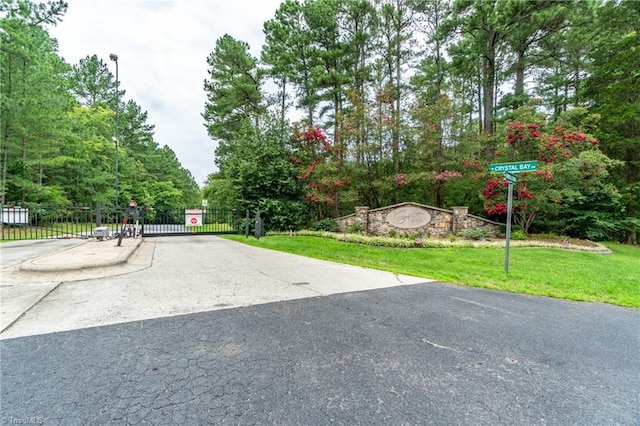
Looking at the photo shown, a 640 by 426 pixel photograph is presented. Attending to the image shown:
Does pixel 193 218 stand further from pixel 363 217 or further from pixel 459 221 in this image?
pixel 459 221

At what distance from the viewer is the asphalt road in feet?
5.21

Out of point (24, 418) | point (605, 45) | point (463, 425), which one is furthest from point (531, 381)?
point (605, 45)

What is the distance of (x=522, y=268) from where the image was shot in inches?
248

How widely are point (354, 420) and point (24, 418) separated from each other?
1.87 m

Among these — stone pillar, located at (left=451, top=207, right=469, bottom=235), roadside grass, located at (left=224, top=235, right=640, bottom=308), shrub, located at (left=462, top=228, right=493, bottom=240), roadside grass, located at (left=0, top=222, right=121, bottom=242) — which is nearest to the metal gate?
roadside grass, located at (left=0, top=222, right=121, bottom=242)

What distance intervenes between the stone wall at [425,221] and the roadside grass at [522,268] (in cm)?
249

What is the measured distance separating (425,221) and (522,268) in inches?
223

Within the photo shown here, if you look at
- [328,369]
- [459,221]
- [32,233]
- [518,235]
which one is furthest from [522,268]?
[32,233]

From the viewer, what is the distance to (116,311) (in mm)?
3031

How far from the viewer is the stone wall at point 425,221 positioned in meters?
11.7

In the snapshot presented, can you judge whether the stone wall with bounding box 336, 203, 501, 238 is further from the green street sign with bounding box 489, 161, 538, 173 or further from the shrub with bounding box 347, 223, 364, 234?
the green street sign with bounding box 489, 161, 538, 173

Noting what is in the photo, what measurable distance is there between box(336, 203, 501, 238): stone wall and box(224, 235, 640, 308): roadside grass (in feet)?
8.17

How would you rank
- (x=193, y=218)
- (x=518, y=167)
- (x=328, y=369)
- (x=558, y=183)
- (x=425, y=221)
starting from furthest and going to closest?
(x=425, y=221)
(x=193, y=218)
(x=558, y=183)
(x=518, y=167)
(x=328, y=369)

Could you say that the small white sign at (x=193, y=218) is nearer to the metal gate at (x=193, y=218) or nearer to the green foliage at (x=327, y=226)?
the metal gate at (x=193, y=218)
